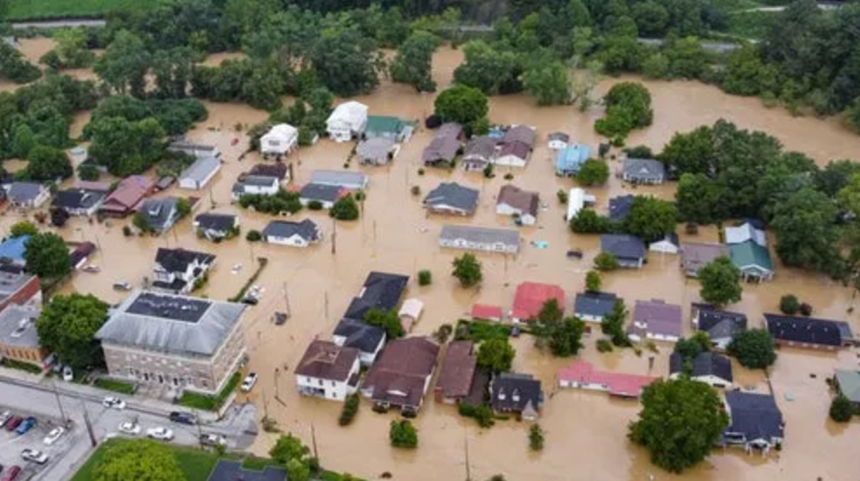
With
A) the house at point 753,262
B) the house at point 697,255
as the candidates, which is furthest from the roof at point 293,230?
the house at point 753,262

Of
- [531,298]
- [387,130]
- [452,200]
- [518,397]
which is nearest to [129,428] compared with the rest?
[518,397]

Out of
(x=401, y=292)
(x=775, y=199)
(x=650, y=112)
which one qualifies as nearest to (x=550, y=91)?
(x=650, y=112)

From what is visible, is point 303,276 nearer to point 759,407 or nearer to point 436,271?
point 436,271

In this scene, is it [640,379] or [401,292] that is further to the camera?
[401,292]

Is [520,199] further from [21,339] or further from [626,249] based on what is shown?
[21,339]

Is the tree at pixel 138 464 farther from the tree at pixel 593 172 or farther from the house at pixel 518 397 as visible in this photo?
the tree at pixel 593 172

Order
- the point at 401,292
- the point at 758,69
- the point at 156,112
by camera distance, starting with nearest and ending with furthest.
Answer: the point at 401,292 → the point at 156,112 → the point at 758,69
